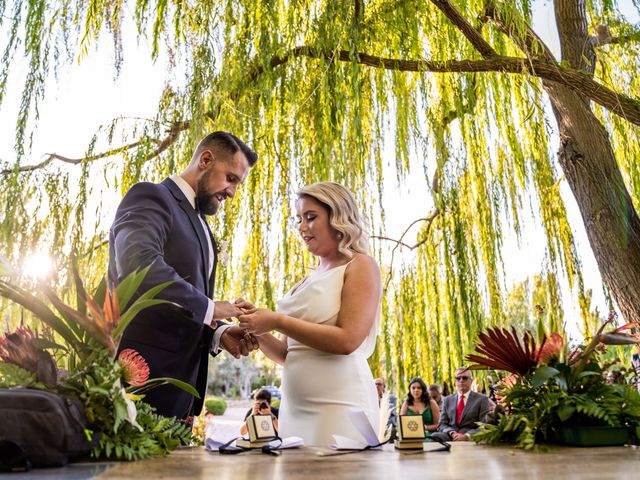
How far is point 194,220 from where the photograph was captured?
243 centimetres

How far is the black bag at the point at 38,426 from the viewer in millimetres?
1069

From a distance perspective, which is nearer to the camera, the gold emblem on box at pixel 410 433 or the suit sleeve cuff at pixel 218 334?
the gold emblem on box at pixel 410 433

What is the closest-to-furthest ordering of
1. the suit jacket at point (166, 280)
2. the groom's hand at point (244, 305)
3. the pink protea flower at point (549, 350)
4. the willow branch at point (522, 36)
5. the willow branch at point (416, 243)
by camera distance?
1. the pink protea flower at point (549, 350)
2. the suit jacket at point (166, 280)
3. the groom's hand at point (244, 305)
4. the willow branch at point (522, 36)
5. the willow branch at point (416, 243)

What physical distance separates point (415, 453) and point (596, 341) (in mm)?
619

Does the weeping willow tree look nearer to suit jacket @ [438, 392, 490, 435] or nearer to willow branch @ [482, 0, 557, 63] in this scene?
willow branch @ [482, 0, 557, 63]

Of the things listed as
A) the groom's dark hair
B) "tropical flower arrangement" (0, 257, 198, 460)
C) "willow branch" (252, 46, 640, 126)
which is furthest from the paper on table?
"willow branch" (252, 46, 640, 126)

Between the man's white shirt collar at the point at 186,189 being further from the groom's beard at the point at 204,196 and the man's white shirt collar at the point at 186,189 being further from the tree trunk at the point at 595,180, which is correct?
the tree trunk at the point at 595,180

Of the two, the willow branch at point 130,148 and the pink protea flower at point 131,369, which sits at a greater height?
the willow branch at point 130,148

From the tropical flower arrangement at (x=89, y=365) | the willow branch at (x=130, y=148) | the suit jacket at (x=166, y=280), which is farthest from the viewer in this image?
the willow branch at (x=130, y=148)

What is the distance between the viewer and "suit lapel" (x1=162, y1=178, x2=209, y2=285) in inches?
95.0

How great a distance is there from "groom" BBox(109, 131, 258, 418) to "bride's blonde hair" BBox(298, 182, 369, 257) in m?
0.45

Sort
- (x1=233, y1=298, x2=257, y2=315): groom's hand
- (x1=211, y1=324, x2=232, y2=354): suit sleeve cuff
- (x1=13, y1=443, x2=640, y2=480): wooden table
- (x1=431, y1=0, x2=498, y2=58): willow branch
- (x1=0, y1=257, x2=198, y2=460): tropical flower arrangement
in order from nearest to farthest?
(x1=13, y1=443, x2=640, y2=480): wooden table, (x1=0, y1=257, x2=198, y2=460): tropical flower arrangement, (x1=233, y1=298, x2=257, y2=315): groom's hand, (x1=211, y1=324, x2=232, y2=354): suit sleeve cuff, (x1=431, y1=0, x2=498, y2=58): willow branch

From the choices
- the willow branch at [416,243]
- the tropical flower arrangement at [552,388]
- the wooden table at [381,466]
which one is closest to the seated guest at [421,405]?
the willow branch at [416,243]

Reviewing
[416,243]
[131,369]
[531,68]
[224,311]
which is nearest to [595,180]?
[531,68]
